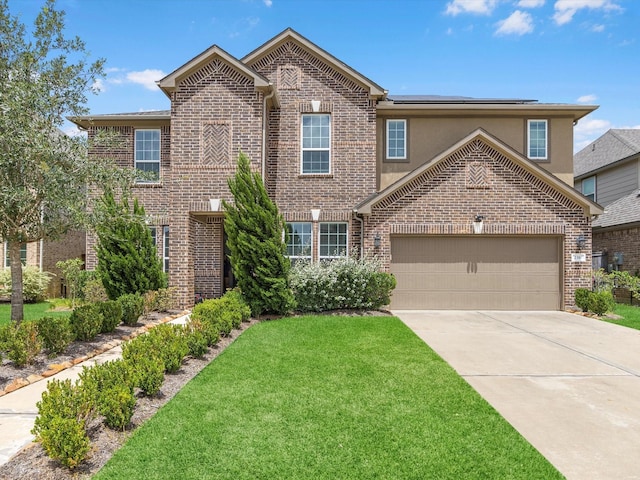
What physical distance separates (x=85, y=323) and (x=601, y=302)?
12963mm

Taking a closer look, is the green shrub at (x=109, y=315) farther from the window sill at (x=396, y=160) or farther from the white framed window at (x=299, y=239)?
the window sill at (x=396, y=160)

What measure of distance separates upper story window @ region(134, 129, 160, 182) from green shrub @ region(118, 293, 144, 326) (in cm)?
593

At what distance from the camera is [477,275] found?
13.4 meters

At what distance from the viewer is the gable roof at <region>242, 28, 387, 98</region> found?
14.1 metres

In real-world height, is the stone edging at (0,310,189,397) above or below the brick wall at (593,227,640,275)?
below

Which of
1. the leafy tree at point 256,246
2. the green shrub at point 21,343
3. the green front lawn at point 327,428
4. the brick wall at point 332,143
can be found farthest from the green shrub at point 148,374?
the brick wall at point 332,143

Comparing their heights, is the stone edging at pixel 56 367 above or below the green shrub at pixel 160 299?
below

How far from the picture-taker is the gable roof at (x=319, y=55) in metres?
14.1

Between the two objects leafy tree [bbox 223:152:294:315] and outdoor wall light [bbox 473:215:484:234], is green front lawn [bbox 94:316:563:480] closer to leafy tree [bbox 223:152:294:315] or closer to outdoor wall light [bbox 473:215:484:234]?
leafy tree [bbox 223:152:294:315]

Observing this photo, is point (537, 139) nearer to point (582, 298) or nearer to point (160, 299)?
point (582, 298)

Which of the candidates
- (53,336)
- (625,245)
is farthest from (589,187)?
(53,336)

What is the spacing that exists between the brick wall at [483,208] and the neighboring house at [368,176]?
31mm

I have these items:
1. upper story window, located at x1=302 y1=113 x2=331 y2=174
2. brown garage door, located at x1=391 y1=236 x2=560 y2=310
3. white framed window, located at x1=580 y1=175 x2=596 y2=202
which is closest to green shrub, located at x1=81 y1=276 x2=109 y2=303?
upper story window, located at x1=302 y1=113 x2=331 y2=174

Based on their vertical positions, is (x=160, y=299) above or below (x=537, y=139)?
below
